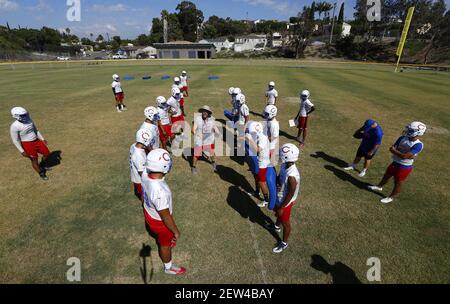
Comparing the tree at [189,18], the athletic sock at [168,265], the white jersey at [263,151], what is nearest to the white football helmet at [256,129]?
the white jersey at [263,151]

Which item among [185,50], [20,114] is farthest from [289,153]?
[185,50]

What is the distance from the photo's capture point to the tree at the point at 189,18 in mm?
127125

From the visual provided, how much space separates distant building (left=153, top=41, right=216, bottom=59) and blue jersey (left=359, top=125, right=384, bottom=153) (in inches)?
2935

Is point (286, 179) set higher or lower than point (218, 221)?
higher

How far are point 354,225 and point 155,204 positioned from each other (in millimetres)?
5015

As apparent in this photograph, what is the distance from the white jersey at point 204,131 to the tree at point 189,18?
13695 cm

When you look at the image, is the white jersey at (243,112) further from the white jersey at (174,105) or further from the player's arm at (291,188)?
the player's arm at (291,188)

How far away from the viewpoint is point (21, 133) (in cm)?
686

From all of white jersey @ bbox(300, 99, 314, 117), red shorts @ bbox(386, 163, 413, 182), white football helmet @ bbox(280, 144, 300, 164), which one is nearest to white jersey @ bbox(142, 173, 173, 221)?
white football helmet @ bbox(280, 144, 300, 164)

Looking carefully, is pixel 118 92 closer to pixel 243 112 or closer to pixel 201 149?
pixel 243 112

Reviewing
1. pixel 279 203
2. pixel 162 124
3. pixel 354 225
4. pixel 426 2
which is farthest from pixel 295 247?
pixel 426 2

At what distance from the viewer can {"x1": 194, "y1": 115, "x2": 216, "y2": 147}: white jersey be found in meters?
7.34

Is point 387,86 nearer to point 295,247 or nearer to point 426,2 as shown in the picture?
point 295,247

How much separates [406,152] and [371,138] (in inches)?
55.3
